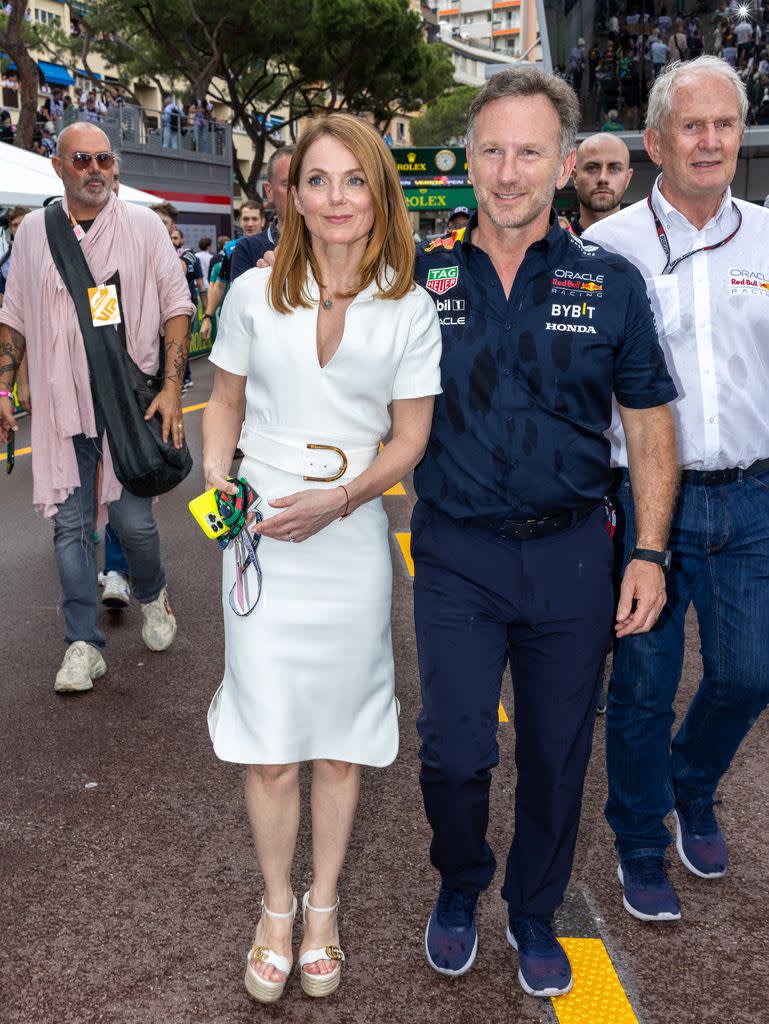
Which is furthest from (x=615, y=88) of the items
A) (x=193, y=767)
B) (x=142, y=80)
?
(x=193, y=767)

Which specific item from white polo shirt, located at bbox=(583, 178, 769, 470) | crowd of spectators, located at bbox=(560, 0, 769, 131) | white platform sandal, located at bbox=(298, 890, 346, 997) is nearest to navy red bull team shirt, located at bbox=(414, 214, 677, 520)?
white polo shirt, located at bbox=(583, 178, 769, 470)

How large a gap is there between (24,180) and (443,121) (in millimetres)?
82053

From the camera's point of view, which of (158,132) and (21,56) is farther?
(158,132)

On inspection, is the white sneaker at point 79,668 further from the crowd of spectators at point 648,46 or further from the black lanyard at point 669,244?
the crowd of spectators at point 648,46

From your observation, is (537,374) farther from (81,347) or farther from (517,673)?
(81,347)

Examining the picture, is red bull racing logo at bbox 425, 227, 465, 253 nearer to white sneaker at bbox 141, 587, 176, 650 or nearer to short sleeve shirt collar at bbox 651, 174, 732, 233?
short sleeve shirt collar at bbox 651, 174, 732, 233

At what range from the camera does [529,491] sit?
8.64ft

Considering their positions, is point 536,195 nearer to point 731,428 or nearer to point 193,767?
point 731,428

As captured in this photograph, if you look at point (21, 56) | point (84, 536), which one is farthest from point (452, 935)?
point (21, 56)

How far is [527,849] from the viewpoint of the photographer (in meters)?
2.81

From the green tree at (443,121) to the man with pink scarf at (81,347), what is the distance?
292ft

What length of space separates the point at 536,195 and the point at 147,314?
2436 millimetres

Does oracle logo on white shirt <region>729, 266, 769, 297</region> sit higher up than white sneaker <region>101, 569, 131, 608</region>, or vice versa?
oracle logo on white shirt <region>729, 266, 769, 297</region>

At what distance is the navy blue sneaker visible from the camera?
2.82 meters
